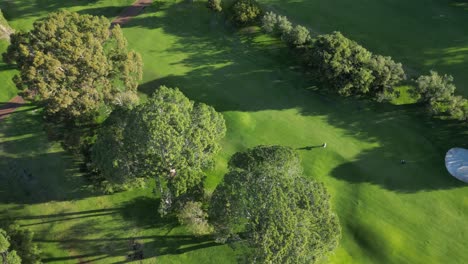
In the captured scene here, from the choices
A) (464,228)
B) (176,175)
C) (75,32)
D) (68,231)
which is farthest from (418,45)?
(68,231)

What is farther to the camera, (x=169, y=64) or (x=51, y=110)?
(x=169, y=64)

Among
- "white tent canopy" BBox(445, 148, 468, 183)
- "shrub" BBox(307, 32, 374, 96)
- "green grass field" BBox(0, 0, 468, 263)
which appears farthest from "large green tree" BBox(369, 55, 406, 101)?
"white tent canopy" BBox(445, 148, 468, 183)

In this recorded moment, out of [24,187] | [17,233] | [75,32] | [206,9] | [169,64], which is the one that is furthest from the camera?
[206,9]

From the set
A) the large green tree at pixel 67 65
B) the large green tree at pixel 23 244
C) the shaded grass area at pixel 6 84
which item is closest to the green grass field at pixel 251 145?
Result: the shaded grass area at pixel 6 84

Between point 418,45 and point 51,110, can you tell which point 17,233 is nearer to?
point 51,110

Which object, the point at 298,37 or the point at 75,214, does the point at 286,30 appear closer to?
the point at 298,37

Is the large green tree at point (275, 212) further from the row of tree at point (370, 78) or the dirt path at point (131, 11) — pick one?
the dirt path at point (131, 11)

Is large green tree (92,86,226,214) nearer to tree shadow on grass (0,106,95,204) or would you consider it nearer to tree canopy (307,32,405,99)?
tree shadow on grass (0,106,95,204)
